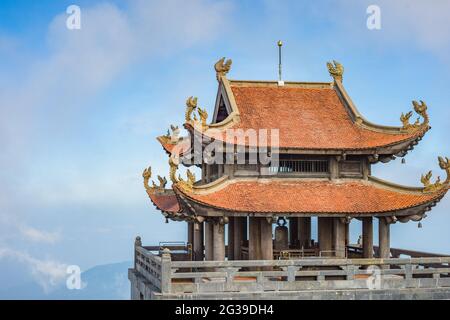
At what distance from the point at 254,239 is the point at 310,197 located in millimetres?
3241

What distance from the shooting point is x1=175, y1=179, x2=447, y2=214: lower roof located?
34.9m

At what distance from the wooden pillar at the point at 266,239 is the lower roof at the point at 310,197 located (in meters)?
1.00

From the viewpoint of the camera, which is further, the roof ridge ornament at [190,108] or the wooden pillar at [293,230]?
the wooden pillar at [293,230]

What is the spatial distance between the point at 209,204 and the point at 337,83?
1190 centimetres

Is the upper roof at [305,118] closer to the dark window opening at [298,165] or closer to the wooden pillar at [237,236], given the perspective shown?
the dark window opening at [298,165]

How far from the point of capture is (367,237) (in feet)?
125

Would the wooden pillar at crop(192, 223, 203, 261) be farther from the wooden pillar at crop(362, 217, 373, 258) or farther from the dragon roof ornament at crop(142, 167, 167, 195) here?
the wooden pillar at crop(362, 217, 373, 258)

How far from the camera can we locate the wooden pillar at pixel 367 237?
124ft

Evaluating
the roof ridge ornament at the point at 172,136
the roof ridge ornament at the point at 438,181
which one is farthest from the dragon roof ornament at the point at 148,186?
the roof ridge ornament at the point at 438,181

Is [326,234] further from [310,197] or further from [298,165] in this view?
[298,165]

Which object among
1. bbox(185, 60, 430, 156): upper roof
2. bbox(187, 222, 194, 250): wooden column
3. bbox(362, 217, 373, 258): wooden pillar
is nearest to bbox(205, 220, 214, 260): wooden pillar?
bbox(185, 60, 430, 156): upper roof

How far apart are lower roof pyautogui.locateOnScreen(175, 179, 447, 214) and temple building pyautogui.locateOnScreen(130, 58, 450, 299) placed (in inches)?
1.8
